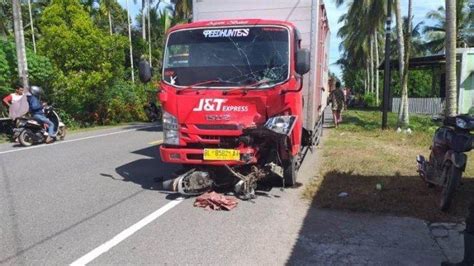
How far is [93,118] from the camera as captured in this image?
75.4ft

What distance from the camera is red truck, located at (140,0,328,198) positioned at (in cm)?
688

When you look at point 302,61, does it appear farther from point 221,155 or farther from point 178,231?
point 178,231

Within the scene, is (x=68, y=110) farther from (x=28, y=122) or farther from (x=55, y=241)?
(x=55, y=241)

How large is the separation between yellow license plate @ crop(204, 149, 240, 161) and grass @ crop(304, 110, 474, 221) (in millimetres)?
1331

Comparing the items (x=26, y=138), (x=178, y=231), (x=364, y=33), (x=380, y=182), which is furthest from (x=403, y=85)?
(x=364, y=33)

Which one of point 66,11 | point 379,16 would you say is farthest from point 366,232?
point 379,16

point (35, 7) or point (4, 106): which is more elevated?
point (35, 7)

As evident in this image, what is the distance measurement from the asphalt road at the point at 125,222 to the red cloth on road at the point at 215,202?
13cm

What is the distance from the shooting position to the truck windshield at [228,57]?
23.7 ft

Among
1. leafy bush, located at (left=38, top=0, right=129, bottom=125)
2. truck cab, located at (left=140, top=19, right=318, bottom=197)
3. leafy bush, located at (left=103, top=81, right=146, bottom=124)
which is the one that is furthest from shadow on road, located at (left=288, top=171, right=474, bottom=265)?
leafy bush, located at (left=103, top=81, right=146, bottom=124)

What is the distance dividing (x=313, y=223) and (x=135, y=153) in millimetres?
6658

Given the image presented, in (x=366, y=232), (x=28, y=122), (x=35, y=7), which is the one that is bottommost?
(x=366, y=232)

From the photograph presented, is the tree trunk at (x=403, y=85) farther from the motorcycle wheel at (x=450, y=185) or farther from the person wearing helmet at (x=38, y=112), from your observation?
the person wearing helmet at (x=38, y=112)

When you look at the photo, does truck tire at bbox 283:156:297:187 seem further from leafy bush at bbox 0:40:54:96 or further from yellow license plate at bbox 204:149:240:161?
leafy bush at bbox 0:40:54:96
